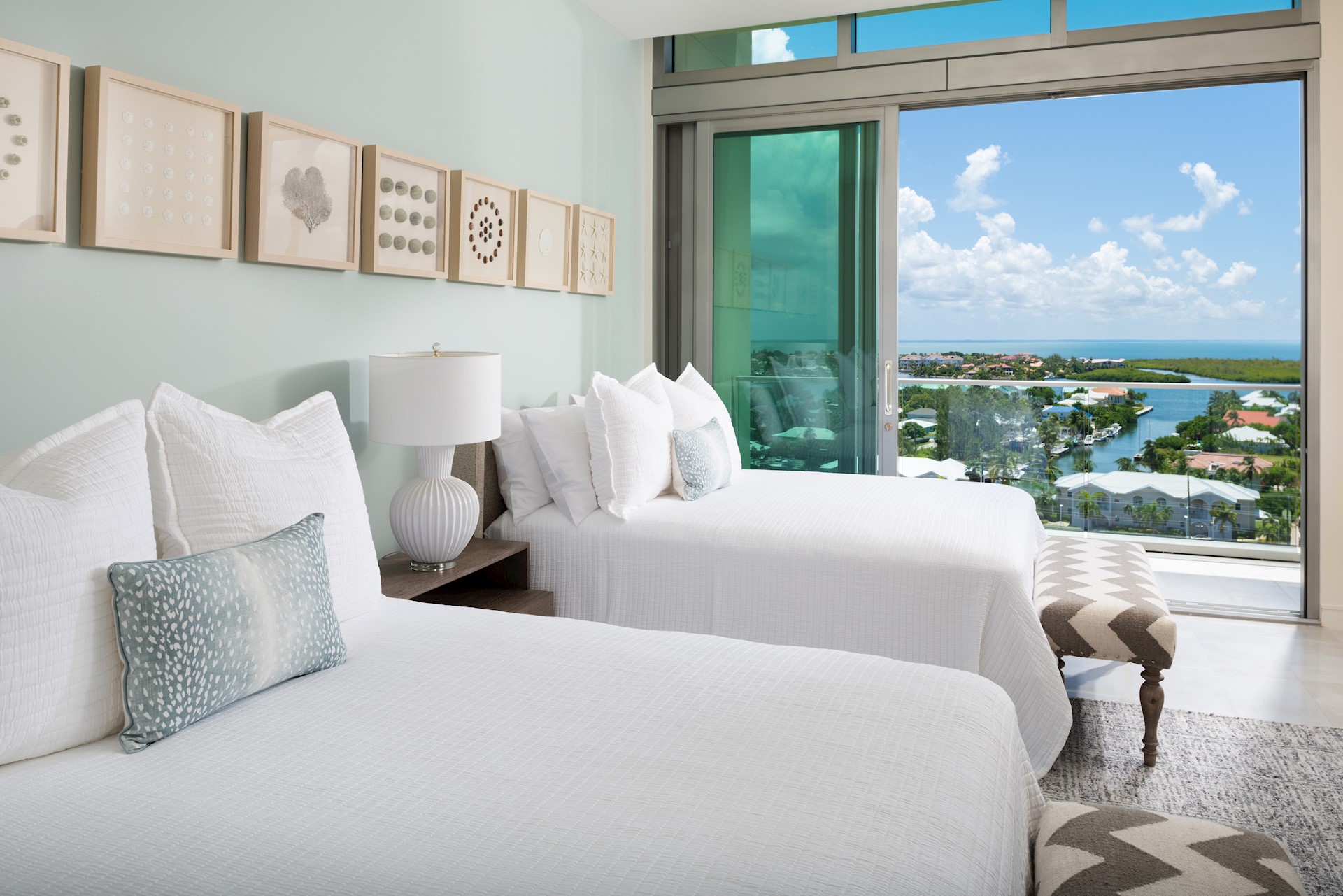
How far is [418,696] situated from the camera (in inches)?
62.0

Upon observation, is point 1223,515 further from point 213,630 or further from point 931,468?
point 213,630

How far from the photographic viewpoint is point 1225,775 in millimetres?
2572

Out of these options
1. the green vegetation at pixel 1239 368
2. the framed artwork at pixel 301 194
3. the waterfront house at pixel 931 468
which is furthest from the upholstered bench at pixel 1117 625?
the green vegetation at pixel 1239 368

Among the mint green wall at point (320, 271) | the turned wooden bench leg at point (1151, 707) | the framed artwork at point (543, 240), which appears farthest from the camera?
the framed artwork at point (543, 240)

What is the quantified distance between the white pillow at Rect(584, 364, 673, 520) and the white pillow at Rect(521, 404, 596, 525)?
0.05 meters

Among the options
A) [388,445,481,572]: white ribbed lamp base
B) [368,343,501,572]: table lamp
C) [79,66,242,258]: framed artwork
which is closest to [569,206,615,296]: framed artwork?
[368,343,501,572]: table lamp

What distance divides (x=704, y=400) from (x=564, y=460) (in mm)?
990

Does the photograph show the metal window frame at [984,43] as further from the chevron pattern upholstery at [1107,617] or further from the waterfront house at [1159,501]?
the chevron pattern upholstery at [1107,617]

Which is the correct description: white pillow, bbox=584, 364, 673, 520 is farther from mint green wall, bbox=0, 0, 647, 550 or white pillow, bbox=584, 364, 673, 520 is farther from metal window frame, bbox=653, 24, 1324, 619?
metal window frame, bbox=653, 24, 1324, 619

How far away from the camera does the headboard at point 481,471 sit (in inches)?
123

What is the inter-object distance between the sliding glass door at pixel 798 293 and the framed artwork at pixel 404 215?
2.10 meters

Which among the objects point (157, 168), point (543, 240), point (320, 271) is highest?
point (543, 240)

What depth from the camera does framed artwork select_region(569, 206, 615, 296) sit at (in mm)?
4027

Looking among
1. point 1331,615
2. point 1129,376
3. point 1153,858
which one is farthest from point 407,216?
point 1129,376
